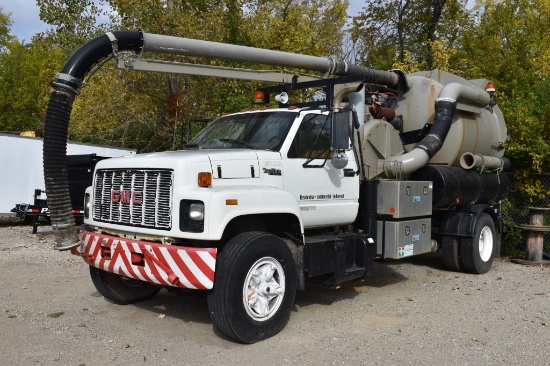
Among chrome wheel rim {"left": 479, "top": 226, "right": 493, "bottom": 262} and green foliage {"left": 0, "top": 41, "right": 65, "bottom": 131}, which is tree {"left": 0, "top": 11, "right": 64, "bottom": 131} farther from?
chrome wheel rim {"left": 479, "top": 226, "right": 493, "bottom": 262}

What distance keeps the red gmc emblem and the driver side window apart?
72.0 inches

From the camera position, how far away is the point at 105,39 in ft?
21.5

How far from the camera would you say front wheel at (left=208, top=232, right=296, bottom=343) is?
18.4 ft

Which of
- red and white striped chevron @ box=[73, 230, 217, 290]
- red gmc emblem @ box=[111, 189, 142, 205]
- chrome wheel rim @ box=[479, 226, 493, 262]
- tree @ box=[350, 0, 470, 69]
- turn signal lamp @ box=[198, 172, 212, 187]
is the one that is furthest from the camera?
tree @ box=[350, 0, 470, 69]

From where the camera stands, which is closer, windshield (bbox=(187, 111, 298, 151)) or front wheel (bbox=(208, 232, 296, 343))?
front wheel (bbox=(208, 232, 296, 343))

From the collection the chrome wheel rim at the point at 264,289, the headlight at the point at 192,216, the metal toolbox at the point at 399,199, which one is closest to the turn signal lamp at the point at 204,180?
the headlight at the point at 192,216

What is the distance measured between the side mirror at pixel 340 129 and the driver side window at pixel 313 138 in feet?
1.27

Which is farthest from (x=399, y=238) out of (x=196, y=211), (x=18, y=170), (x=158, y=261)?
(x=18, y=170)

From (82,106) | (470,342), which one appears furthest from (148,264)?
(82,106)

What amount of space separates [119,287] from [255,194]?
2.53 meters

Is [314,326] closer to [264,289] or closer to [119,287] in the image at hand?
[264,289]

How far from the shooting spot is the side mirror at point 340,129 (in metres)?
6.65

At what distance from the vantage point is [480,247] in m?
10.3

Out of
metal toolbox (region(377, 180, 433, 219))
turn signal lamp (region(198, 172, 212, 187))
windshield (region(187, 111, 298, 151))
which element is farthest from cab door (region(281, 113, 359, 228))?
turn signal lamp (region(198, 172, 212, 187))
